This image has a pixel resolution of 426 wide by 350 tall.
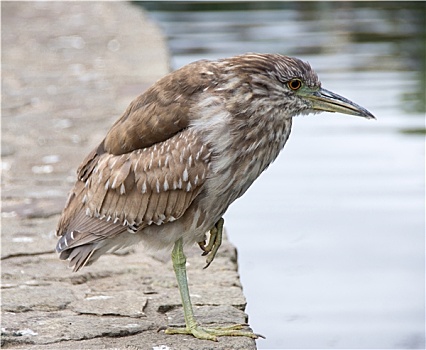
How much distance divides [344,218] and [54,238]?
94.5 inches

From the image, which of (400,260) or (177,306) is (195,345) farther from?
(400,260)

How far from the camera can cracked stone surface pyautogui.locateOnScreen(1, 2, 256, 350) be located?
491 centimetres

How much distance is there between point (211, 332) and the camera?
189 inches

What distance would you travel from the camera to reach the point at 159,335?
4816mm

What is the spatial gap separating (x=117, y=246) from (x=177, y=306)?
465 millimetres

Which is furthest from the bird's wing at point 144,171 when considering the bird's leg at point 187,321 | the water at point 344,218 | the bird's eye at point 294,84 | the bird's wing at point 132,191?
the water at point 344,218

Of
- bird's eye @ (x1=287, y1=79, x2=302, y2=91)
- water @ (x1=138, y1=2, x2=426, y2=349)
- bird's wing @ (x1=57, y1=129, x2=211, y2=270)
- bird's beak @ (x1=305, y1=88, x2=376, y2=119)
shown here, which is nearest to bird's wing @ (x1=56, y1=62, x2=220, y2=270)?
bird's wing @ (x1=57, y1=129, x2=211, y2=270)

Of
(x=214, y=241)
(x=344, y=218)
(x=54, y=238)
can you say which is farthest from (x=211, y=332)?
(x=344, y=218)

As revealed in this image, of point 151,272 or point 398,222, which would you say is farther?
point 398,222

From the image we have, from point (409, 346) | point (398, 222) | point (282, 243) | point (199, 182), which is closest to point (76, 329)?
point (199, 182)

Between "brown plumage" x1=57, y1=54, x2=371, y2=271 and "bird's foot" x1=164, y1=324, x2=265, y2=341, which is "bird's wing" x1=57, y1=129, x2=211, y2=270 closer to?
"brown plumage" x1=57, y1=54, x2=371, y2=271

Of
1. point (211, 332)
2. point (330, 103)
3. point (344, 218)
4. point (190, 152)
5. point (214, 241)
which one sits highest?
point (344, 218)

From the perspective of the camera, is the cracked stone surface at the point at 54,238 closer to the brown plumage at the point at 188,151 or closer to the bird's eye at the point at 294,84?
the brown plumage at the point at 188,151

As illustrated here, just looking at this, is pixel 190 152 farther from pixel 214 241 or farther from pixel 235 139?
pixel 214 241
